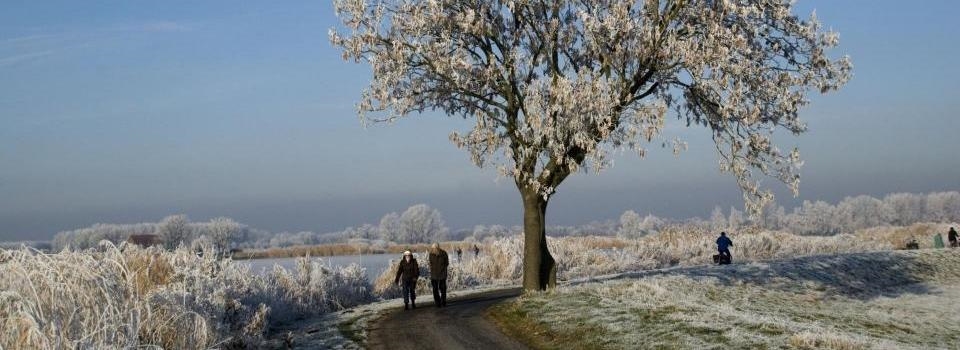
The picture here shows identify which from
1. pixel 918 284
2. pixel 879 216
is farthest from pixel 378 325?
pixel 879 216

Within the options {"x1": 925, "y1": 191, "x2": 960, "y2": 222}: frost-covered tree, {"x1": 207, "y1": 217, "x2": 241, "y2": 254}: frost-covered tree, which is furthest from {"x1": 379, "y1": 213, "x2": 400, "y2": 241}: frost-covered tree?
{"x1": 925, "y1": 191, "x2": 960, "y2": 222}: frost-covered tree

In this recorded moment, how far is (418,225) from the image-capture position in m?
150

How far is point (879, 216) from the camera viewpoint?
167875 mm

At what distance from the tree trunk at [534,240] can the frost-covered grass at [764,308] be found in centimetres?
129

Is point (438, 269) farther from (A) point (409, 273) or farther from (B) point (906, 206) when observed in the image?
(B) point (906, 206)

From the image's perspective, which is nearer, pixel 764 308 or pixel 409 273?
pixel 764 308

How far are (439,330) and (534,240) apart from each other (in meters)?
7.28

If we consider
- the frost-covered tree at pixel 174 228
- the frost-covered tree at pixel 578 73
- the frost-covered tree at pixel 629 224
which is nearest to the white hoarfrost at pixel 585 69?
the frost-covered tree at pixel 578 73

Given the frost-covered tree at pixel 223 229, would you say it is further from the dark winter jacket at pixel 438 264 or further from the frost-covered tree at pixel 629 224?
the dark winter jacket at pixel 438 264

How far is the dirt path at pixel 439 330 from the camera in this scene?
1955cm

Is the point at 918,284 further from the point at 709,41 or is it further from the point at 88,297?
the point at 88,297

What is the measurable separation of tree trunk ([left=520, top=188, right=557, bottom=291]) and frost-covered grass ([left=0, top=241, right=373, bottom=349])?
27.2 feet

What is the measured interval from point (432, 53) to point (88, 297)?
1498cm

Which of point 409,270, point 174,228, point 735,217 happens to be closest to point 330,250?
point 174,228
